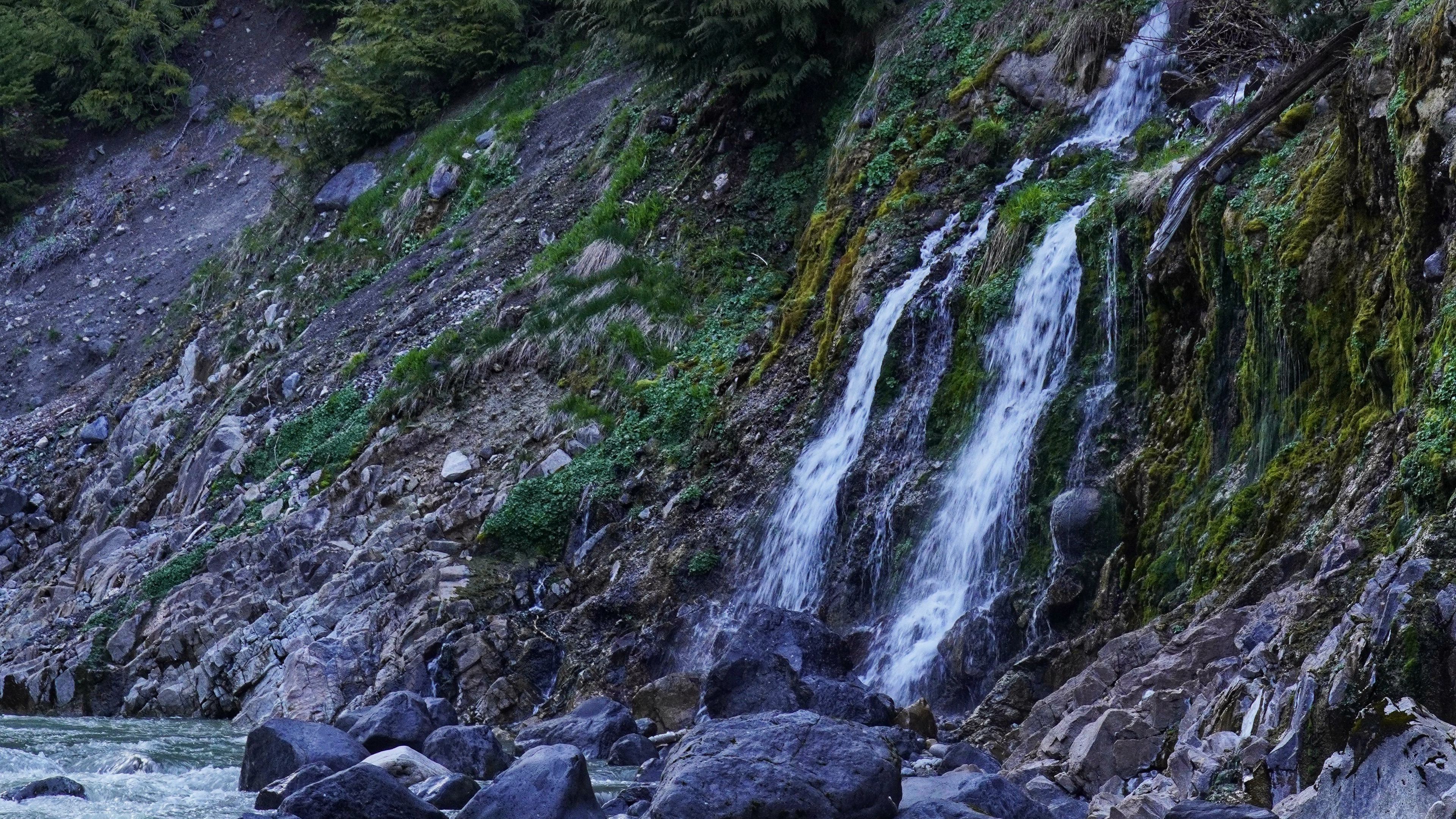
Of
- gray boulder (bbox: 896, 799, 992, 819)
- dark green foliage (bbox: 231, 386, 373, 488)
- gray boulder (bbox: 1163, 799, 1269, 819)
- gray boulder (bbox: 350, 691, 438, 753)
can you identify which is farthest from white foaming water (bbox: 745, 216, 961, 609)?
dark green foliage (bbox: 231, 386, 373, 488)

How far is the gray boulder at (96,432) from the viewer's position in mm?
23016

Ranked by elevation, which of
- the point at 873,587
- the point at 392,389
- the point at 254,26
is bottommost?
the point at 873,587

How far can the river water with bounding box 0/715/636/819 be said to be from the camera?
752 cm

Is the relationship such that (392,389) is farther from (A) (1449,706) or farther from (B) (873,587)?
(A) (1449,706)

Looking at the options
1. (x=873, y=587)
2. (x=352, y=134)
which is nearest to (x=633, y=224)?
(x=873, y=587)

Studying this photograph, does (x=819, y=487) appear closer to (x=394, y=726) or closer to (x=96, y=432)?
(x=394, y=726)

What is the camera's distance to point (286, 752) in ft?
27.1

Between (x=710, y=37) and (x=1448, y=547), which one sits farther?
(x=710, y=37)

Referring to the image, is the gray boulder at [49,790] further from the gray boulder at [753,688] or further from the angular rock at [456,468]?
the angular rock at [456,468]

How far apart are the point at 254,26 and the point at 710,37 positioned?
24.7 m

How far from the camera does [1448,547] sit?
581cm

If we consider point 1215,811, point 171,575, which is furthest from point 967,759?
point 171,575

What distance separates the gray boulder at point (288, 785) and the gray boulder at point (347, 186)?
18.6m

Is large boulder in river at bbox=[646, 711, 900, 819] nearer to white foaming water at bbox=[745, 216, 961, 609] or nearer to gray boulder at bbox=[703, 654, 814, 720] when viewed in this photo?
gray boulder at bbox=[703, 654, 814, 720]
